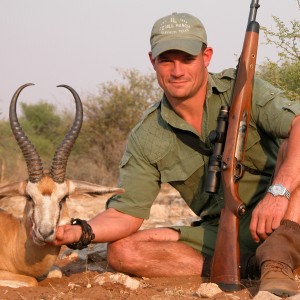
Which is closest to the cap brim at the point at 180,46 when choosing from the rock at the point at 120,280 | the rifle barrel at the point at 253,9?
the rifle barrel at the point at 253,9

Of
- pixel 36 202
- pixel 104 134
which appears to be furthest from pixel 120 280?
pixel 104 134

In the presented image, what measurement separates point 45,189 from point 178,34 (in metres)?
1.84

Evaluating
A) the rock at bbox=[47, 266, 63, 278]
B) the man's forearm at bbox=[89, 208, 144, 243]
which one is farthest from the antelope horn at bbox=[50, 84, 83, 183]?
the rock at bbox=[47, 266, 63, 278]

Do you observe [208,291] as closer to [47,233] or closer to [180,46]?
[47,233]

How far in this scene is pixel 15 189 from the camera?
6117 millimetres

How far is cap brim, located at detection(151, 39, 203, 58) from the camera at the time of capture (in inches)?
230

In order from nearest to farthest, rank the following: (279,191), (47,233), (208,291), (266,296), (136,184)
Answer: (266,296), (208,291), (279,191), (47,233), (136,184)

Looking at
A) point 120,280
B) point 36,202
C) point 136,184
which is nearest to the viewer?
point 120,280

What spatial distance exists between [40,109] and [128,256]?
2523 cm

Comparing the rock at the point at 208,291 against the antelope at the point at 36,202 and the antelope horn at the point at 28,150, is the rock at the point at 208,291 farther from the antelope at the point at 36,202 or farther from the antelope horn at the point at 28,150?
the antelope horn at the point at 28,150

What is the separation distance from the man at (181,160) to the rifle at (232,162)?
9.8 inches

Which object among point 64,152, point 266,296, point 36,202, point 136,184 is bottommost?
point 266,296

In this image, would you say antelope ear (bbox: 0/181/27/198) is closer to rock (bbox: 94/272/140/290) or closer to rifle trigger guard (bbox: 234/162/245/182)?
rock (bbox: 94/272/140/290)

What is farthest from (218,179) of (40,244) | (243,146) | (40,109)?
(40,109)
